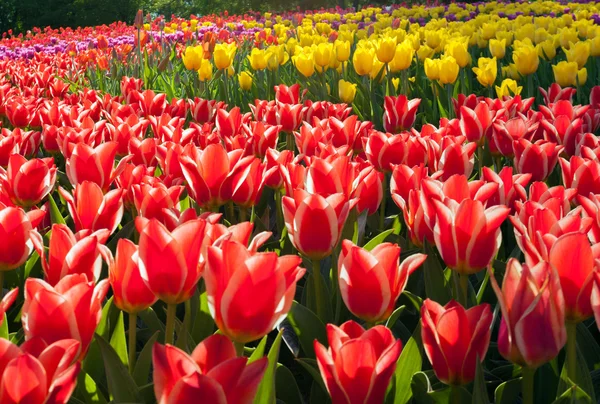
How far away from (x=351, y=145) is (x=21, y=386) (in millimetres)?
1778

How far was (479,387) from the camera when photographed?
102 cm

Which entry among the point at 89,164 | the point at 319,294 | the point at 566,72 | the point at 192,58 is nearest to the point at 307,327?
the point at 319,294

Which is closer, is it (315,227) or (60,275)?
(60,275)

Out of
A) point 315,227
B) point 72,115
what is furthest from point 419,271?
point 72,115

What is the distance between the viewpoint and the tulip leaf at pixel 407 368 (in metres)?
1.18

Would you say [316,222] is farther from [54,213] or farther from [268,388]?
[54,213]

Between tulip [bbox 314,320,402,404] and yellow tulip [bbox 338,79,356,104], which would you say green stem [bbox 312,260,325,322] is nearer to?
tulip [bbox 314,320,402,404]

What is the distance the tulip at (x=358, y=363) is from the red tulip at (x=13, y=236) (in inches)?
28.6

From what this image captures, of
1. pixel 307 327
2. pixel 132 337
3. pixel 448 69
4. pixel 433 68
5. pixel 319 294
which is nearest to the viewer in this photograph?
pixel 132 337

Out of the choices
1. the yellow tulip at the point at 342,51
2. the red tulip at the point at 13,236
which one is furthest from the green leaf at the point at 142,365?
the yellow tulip at the point at 342,51

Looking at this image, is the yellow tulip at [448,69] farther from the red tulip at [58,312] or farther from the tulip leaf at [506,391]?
the red tulip at [58,312]

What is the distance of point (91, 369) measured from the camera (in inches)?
49.3

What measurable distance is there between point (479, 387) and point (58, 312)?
0.65 m

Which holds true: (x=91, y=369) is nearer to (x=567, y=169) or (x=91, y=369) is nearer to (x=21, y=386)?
(x=21, y=386)
